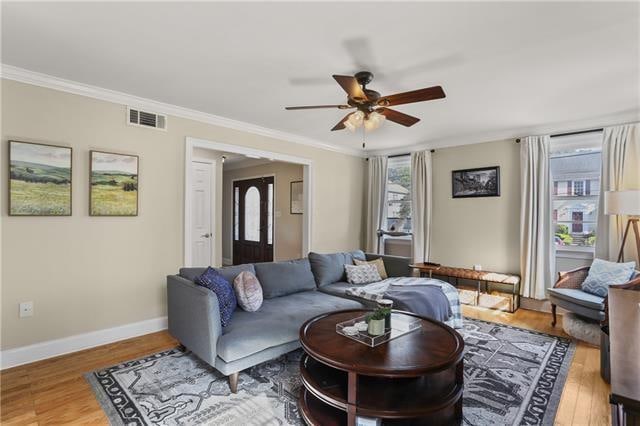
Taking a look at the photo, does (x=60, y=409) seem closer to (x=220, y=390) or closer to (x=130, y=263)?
(x=220, y=390)

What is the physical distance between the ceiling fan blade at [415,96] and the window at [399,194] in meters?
3.47

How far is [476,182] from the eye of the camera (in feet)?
16.5

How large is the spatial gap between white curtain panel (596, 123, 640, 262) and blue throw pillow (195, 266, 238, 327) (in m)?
4.36

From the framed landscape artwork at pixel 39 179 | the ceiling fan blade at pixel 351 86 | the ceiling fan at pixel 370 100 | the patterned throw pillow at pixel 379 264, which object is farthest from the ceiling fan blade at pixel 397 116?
the framed landscape artwork at pixel 39 179

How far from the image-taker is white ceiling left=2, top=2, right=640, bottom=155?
1.98m

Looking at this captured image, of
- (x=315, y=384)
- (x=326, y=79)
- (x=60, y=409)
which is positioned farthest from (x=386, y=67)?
(x=60, y=409)

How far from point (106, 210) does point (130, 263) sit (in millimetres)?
615

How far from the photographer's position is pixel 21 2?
1.91 m

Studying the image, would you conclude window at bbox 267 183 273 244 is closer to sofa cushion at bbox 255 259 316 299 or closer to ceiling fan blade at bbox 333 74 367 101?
sofa cushion at bbox 255 259 316 299

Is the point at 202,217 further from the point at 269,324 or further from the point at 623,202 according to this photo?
the point at 623,202

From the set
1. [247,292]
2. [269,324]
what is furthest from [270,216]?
[269,324]

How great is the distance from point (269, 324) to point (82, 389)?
4.74 ft

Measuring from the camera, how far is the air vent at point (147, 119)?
3.45m

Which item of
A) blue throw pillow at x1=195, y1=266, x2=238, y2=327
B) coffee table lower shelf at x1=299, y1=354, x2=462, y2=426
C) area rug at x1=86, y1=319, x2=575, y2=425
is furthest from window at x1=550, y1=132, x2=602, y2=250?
blue throw pillow at x1=195, y1=266, x2=238, y2=327
